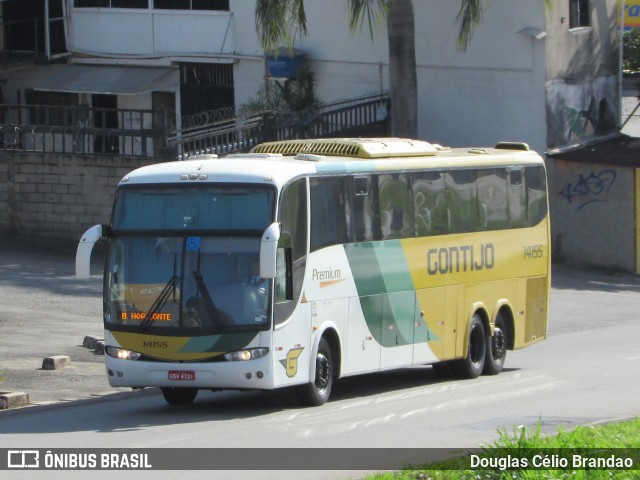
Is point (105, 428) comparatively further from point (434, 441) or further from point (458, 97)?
point (458, 97)

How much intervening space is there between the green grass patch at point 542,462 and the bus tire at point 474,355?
24.9 feet

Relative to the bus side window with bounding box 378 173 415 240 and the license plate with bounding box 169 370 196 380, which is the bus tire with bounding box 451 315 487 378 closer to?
the bus side window with bounding box 378 173 415 240

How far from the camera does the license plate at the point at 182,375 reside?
12961 millimetres

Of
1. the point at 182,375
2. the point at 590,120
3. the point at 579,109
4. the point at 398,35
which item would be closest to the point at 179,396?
the point at 182,375

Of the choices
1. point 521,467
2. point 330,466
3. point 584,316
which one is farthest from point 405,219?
point 584,316

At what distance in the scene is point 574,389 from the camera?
15.1m

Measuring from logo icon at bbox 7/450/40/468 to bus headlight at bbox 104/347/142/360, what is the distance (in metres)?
2.56

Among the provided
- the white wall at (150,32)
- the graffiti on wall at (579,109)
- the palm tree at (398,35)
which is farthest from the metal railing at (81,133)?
the graffiti on wall at (579,109)

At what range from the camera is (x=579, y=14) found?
32.3 m

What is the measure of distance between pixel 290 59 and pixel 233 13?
8.18 ft

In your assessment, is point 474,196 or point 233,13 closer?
point 474,196

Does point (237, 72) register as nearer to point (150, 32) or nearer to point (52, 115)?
point (150, 32)

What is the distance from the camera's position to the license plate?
42.5ft

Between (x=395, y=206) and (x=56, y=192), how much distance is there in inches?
601
